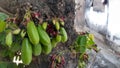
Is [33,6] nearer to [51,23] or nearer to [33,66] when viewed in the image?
[51,23]

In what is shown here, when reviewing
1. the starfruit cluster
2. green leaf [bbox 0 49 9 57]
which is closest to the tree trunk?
the starfruit cluster

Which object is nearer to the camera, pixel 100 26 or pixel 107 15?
pixel 107 15

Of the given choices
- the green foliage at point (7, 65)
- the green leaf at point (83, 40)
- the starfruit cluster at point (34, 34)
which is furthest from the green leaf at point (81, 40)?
the green foliage at point (7, 65)

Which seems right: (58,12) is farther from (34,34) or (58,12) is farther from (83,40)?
(83,40)

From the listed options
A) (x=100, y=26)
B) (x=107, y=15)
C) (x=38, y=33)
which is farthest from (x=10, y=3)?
(x=100, y=26)

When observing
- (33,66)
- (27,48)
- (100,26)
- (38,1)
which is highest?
(38,1)

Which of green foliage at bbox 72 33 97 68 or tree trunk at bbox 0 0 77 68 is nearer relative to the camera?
tree trunk at bbox 0 0 77 68

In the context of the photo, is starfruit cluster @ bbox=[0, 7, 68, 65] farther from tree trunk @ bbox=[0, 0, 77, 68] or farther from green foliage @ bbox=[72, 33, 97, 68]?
green foliage @ bbox=[72, 33, 97, 68]

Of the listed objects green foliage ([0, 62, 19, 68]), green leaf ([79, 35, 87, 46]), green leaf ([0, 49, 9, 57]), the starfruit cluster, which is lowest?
green foliage ([0, 62, 19, 68])
